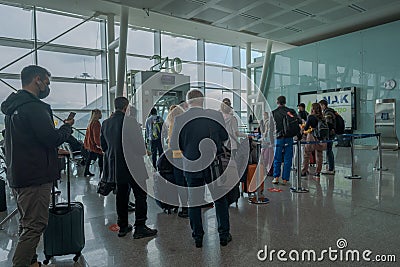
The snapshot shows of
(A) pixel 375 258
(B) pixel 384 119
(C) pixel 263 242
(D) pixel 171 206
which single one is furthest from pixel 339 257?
(B) pixel 384 119

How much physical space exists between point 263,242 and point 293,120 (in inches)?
99.3

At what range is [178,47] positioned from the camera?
12.4 m

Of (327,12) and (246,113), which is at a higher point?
(327,12)

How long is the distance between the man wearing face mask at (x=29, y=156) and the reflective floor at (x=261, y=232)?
0.55 meters

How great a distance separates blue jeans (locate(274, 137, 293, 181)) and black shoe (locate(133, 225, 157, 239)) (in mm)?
2612

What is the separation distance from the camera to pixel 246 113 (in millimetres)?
14289

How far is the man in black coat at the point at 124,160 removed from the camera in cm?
267

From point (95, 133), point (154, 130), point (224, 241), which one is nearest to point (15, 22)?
point (95, 133)

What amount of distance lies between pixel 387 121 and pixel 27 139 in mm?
10678

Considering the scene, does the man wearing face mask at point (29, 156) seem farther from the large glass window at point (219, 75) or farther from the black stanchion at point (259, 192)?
the large glass window at point (219, 75)

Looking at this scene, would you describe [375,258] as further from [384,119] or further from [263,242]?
[384,119]

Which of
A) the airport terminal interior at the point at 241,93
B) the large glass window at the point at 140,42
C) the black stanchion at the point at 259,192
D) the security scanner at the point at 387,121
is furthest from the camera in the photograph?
the large glass window at the point at 140,42

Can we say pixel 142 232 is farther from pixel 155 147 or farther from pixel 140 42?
pixel 140 42

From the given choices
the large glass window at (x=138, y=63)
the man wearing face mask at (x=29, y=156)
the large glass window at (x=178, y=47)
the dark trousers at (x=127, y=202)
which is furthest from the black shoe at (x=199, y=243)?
the large glass window at (x=178, y=47)
